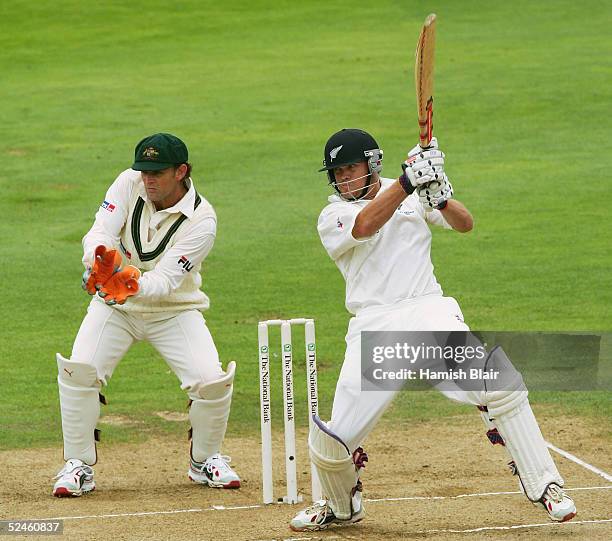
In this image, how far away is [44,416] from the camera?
886 cm

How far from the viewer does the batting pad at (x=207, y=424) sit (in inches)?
286

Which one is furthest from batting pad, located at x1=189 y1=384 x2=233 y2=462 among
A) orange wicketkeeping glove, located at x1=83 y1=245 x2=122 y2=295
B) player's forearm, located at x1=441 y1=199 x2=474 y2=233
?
player's forearm, located at x1=441 y1=199 x2=474 y2=233

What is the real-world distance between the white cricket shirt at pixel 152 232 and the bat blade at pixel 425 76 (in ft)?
5.44

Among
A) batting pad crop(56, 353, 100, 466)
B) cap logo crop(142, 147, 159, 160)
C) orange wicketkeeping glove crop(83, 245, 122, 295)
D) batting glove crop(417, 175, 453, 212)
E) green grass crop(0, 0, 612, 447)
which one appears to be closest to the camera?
batting glove crop(417, 175, 453, 212)

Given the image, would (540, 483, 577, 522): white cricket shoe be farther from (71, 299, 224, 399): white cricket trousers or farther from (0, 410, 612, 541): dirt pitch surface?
(71, 299, 224, 399): white cricket trousers

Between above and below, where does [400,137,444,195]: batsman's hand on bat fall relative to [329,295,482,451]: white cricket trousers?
above

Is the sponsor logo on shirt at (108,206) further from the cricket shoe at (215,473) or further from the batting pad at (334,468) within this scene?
the batting pad at (334,468)

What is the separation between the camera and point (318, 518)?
637 centimetres

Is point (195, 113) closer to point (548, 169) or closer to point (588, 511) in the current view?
point (548, 169)

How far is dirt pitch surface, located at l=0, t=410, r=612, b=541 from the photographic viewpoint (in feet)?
20.7

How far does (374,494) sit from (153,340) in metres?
1.56

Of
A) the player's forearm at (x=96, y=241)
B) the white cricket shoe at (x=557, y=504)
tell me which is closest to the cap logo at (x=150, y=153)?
the player's forearm at (x=96, y=241)

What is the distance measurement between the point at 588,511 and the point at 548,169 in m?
9.75

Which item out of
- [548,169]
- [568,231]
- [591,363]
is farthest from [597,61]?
[591,363]
